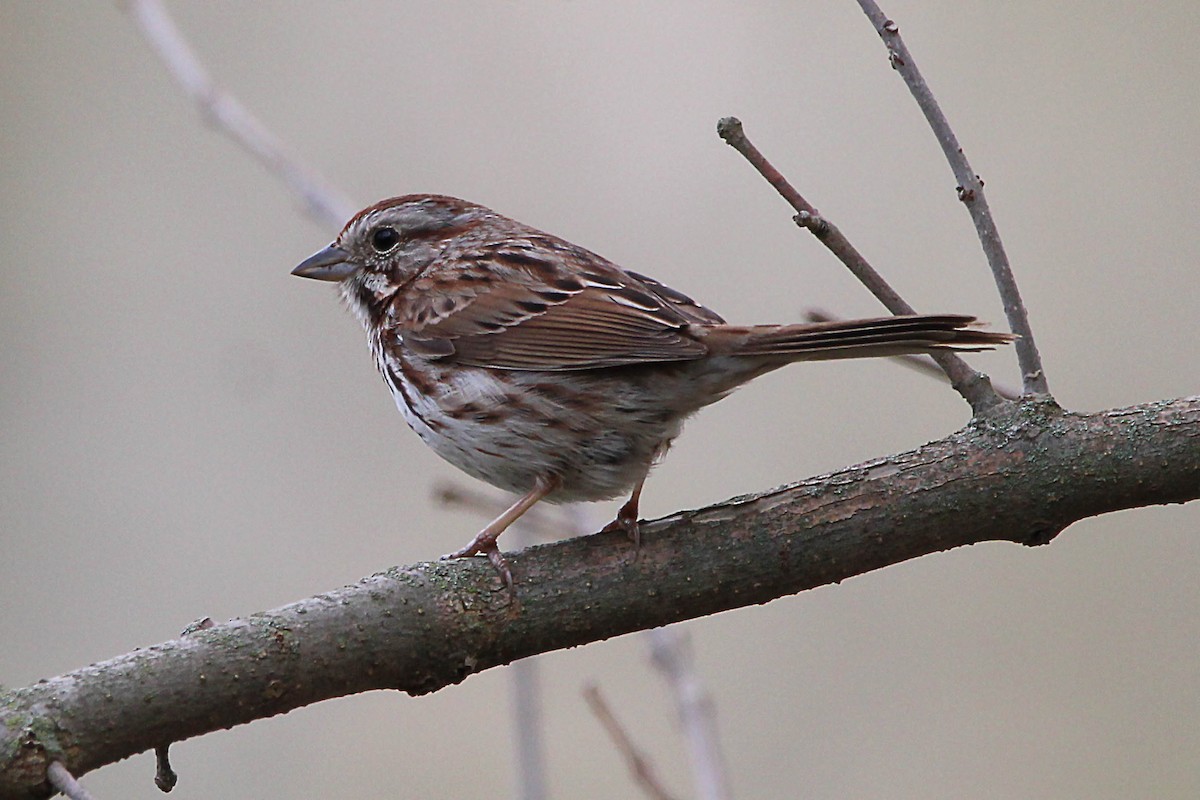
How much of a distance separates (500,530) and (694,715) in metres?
0.65

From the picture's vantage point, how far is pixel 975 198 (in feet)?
8.53

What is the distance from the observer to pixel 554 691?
5625mm

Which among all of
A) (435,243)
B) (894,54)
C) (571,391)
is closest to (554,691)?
(435,243)

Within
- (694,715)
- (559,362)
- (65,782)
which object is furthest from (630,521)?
(65,782)

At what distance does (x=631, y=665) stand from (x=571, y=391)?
2.65 m

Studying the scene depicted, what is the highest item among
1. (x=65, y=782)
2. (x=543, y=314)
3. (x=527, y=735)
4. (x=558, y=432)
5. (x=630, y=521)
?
(x=543, y=314)

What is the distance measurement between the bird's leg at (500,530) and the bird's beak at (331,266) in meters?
1.03

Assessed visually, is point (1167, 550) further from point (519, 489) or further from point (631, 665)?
point (519, 489)

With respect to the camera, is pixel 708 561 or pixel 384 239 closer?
pixel 708 561

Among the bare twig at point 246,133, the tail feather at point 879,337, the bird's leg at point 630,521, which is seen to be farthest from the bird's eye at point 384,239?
the tail feather at point 879,337

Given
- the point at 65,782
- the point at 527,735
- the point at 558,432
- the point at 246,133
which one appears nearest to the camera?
the point at 65,782

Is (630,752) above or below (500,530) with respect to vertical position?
below

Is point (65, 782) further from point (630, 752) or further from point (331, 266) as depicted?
point (331, 266)

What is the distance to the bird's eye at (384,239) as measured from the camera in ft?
13.0
